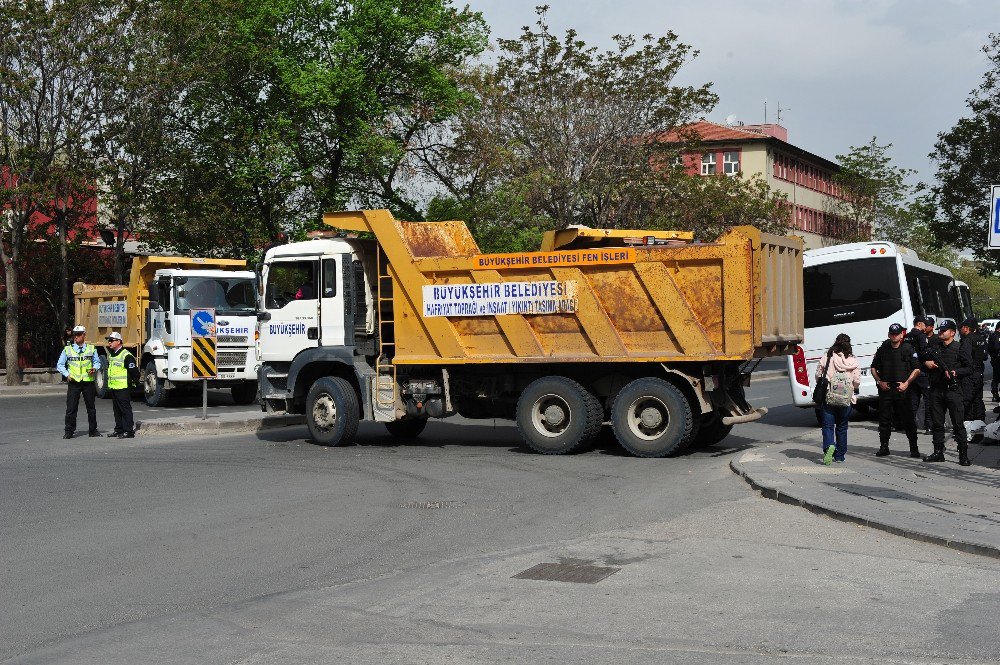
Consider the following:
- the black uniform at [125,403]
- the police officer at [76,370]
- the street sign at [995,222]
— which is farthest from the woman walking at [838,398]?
the police officer at [76,370]

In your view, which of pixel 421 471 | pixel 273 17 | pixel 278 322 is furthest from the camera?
pixel 273 17

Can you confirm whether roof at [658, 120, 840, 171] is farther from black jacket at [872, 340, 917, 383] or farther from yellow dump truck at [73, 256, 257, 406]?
black jacket at [872, 340, 917, 383]

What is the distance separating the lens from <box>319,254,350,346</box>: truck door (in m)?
16.5

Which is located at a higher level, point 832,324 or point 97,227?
point 97,227

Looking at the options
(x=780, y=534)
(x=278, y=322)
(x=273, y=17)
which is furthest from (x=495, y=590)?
(x=273, y=17)

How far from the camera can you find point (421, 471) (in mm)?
13492

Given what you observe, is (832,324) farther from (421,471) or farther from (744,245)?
(421,471)

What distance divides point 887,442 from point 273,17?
25.0 metres

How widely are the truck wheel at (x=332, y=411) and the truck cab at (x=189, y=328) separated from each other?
25.5 ft

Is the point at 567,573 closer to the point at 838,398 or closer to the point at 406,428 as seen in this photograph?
the point at 838,398

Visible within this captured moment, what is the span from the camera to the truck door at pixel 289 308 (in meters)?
16.7

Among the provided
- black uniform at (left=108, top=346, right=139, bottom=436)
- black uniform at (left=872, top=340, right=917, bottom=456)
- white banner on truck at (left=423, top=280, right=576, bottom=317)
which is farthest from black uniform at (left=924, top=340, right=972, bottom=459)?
black uniform at (left=108, top=346, right=139, bottom=436)

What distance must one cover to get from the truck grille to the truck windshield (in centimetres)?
86

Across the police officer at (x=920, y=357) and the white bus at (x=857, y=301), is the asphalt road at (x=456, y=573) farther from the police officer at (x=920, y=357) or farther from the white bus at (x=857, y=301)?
the white bus at (x=857, y=301)
